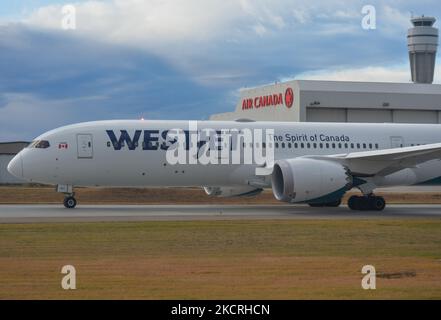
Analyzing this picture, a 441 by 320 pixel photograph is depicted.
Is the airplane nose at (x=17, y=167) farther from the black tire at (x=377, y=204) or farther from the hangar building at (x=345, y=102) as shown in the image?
the hangar building at (x=345, y=102)

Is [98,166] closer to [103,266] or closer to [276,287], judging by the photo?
[103,266]

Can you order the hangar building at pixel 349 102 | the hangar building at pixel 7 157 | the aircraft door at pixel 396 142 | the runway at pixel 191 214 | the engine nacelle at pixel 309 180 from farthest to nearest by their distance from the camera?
the hangar building at pixel 7 157
the hangar building at pixel 349 102
the aircraft door at pixel 396 142
the engine nacelle at pixel 309 180
the runway at pixel 191 214

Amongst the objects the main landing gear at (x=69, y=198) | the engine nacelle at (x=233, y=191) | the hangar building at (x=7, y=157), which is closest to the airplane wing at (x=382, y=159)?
the engine nacelle at (x=233, y=191)

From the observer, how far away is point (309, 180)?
28.4 metres

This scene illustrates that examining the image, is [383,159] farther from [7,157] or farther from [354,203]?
[7,157]

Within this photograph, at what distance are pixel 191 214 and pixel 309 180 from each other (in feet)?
14.2

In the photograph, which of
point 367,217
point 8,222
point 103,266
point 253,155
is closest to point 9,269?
point 103,266

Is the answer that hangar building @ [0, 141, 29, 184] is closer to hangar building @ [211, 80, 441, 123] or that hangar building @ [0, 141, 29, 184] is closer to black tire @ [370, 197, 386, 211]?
hangar building @ [211, 80, 441, 123]

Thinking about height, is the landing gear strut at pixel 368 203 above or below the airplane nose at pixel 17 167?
below

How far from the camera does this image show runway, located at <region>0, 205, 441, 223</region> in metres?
25.3

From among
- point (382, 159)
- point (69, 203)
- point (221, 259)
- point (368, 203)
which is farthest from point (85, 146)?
point (221, 259)

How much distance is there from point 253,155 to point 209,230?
1019 cm

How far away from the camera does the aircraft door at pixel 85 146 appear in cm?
2959

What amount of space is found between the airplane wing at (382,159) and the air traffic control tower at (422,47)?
53.4 meters
